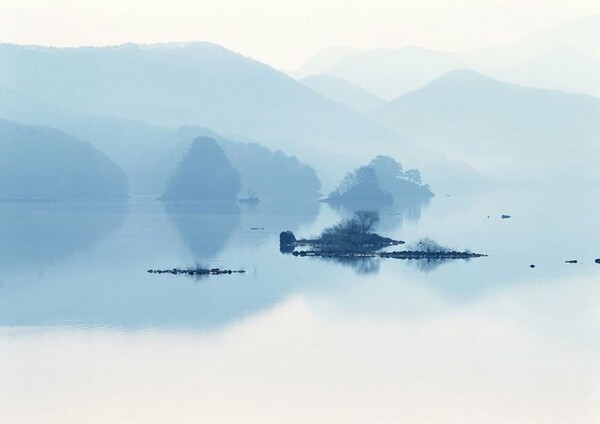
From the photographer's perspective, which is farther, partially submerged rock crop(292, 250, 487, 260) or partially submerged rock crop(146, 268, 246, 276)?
partially submerged rock crop(292, 250, 487, 260)

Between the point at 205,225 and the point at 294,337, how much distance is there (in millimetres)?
67184

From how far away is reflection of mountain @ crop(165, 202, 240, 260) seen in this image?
277ft

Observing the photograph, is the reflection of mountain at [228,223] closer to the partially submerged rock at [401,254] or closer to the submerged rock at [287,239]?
the submerged rock at [287,239]

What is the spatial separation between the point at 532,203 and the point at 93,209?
212ft

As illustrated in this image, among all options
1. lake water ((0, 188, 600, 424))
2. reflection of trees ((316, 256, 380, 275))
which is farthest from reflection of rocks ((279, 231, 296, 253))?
reflection of trees ((316, 256, 380, 275))

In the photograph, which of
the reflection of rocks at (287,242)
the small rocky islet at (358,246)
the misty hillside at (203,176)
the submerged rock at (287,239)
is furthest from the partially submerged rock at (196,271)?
the misty hillside at (203,176)

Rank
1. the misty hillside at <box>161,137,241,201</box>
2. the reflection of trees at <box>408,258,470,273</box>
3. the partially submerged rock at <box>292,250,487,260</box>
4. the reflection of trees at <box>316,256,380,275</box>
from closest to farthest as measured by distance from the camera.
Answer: the reflection of trees at <box>316,256,380,275</box>
the reflection of trees at <box>408,258,470,273</box>
the partially submerged rock at <box>292,250,487,260</box>
the misty hillside at <box>161,137,241,201</box>

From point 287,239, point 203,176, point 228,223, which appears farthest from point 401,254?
point 203,176

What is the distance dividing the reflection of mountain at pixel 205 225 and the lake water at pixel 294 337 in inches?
37.3

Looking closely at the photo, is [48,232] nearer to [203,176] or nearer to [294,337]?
[294,337]

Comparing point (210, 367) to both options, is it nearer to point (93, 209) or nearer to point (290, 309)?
point (290, 309)

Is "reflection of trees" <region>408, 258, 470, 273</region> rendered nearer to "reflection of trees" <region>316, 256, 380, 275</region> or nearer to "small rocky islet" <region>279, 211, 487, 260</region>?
"small rocky islet" <region>279, 211, 487, 260</region>

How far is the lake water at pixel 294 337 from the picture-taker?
113 ft

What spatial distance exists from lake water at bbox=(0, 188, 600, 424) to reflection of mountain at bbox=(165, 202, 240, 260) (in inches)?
37.3
